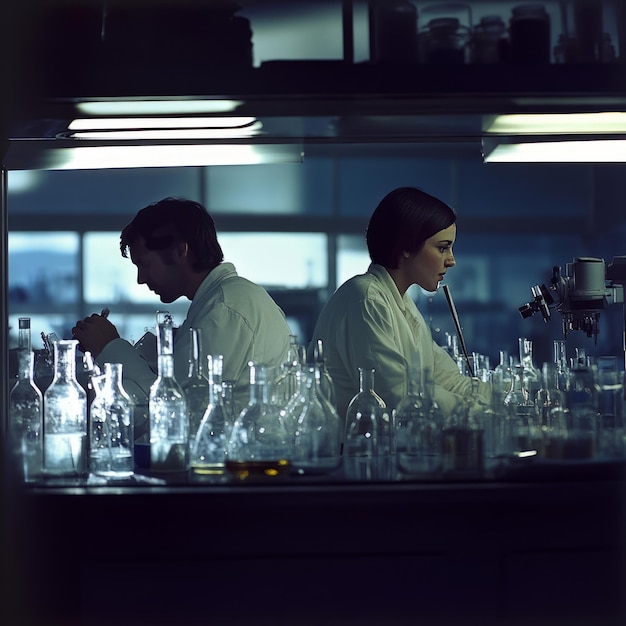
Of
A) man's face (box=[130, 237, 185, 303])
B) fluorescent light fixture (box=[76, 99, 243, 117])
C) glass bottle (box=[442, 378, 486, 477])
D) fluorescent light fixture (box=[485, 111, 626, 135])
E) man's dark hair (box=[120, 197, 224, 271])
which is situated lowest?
glass bottle (box=[442, 378, 486, 477])

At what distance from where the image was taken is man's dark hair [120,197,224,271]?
268 centimetres

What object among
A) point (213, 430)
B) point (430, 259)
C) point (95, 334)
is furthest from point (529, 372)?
point (95, 334)

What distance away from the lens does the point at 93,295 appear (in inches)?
272

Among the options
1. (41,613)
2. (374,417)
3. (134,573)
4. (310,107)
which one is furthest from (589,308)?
(41,613)

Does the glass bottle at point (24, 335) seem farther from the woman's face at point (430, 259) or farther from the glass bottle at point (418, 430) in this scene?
the woman's face at point (430, 259)

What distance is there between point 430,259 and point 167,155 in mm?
989

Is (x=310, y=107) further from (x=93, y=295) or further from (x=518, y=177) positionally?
(x=518, y=177)

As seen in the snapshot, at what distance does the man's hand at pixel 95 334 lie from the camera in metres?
2.45

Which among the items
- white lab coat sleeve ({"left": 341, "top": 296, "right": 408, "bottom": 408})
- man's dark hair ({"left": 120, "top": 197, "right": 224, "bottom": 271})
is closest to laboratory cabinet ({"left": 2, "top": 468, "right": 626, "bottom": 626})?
white lab coat sleeve ({"left": 341, "top": 296, "right": 408, "bottom": 408})

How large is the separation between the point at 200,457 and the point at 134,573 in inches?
10.1

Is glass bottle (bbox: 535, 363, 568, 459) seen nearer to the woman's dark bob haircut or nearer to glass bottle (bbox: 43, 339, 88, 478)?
the woman's dark bob haircut

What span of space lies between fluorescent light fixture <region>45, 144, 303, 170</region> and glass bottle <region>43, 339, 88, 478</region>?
65cm

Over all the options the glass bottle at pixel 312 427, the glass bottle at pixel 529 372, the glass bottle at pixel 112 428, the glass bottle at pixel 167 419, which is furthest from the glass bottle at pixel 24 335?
the glass bottle at pixel 529 372

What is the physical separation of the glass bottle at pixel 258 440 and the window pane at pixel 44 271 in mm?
5469
